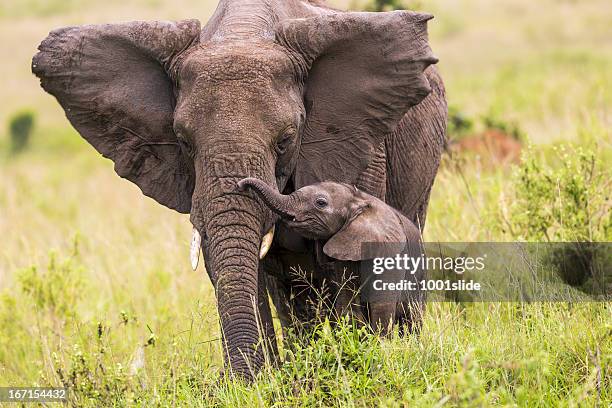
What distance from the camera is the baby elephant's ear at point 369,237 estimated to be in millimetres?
6125

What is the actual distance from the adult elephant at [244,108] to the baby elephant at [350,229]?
17 centimetres

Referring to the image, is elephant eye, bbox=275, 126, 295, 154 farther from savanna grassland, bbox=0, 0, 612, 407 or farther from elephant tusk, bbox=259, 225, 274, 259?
savanna grassland, bbox=0, 0, 612, 407

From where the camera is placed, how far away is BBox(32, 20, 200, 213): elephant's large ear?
6617 millimetres

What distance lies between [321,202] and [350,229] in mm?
228

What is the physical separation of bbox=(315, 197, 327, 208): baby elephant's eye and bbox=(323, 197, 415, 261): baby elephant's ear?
0.19 meters

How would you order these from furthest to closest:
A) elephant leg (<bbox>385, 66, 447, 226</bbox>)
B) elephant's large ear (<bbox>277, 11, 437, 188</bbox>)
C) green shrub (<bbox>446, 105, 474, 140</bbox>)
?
green shrub (<bbox>446, 105, 474, 140</bbox>) < elephant leg (<bbox>385, 66, 447, 226</bbox>) < elephant's large ear (<bbox>277, 11, 437, 188</bbox>)

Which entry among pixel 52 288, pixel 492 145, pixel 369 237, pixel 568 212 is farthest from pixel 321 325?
pixel 492 145

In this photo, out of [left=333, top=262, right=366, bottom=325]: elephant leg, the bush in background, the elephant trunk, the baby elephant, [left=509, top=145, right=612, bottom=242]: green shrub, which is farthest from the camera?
[left=509, top=145, right=612, bottom=242]: green shrub

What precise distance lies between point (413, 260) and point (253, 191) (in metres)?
1.35

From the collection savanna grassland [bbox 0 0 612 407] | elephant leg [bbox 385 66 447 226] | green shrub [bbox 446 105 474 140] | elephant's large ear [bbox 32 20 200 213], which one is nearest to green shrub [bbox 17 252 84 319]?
savanna grassland [bbox 0 0 612 407]

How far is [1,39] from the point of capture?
36312 millimetres

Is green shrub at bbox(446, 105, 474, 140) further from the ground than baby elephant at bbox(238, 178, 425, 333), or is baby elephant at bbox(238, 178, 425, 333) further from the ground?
green shrub at bbox(446, 105, 474, 140)

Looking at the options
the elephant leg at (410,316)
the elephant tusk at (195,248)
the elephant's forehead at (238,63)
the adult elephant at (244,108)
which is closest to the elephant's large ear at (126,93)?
the adult elephant at (244,108)

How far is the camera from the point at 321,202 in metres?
6.07
